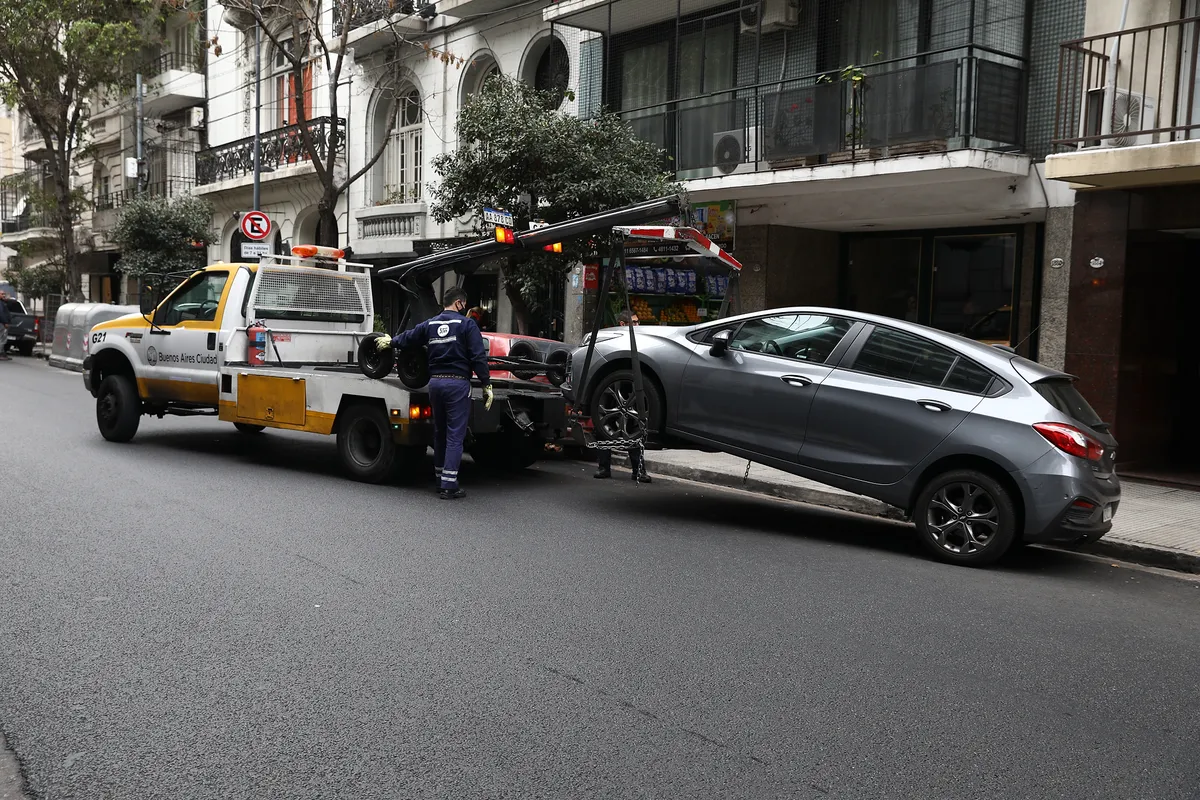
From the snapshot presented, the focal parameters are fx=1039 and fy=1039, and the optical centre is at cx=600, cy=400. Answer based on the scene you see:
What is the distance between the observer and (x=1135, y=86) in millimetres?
11742

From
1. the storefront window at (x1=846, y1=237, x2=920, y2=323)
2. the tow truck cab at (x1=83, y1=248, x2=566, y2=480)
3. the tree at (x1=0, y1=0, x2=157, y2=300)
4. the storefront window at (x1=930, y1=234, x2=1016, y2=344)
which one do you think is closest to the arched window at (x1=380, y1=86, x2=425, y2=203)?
the tree at (x1=0, y1=0, x2=157, y2=300)

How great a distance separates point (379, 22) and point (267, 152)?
6.45 metres

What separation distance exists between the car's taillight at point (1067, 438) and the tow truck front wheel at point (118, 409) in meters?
9.37

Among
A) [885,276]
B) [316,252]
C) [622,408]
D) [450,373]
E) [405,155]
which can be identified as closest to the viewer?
[622,408]

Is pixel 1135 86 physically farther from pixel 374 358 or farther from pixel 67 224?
pixel 67 224

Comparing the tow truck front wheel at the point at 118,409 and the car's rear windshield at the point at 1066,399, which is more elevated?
the car's rear windshield at the point at 1066,399

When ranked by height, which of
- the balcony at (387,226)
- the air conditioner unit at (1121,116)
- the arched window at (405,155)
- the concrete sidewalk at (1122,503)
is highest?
the arched window at (405,155)

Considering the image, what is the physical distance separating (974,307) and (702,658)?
11.3 m

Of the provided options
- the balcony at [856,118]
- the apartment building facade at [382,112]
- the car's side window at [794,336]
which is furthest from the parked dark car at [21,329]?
the car's side window at [794,336]

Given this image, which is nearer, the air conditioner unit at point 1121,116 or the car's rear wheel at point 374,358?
the car's rear wheel at point 374,358

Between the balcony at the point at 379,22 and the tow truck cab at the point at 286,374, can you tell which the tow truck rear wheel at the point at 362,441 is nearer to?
the tow truck cab at the point at 286,374

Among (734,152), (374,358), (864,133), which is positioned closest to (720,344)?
(374,358)

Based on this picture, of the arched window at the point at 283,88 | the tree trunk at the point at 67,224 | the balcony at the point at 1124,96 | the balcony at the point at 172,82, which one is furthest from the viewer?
the balcony at the point at 172,82

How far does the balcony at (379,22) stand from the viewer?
67.2 ft
